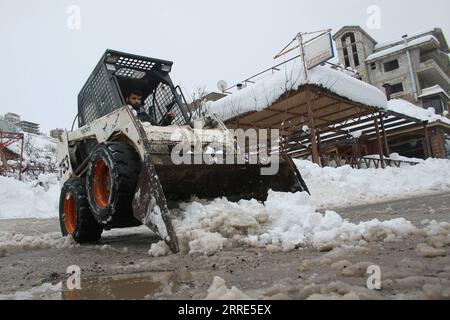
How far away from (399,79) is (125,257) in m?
36.5

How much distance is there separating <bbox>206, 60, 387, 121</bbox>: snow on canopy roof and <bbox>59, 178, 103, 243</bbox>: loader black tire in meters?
8.13

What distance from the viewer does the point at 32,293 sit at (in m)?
2.28

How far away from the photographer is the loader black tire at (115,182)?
3914 mm

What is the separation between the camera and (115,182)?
3893mm

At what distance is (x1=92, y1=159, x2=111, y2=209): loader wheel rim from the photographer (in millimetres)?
4445

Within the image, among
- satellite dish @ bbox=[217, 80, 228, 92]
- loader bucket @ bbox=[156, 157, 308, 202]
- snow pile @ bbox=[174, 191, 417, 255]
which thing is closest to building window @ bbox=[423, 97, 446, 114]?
satellite dish @ bbox=[217, 80, 228, 92]

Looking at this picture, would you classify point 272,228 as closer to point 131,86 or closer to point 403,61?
point 131,86

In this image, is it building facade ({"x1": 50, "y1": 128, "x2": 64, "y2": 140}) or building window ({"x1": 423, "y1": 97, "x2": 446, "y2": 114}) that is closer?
building facade ({"x1": 50, "y1": 128, "x2": 64, "y2": 140})

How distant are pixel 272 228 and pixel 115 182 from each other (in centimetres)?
167

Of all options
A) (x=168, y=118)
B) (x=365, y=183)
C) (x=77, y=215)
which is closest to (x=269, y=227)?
(x=77, y=215)

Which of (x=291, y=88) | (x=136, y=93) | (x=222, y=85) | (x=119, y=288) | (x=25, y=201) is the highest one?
(x=222, y=85)

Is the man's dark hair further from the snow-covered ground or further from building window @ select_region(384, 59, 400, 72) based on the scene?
building window @ select_region(384, 59, 400, 72)
